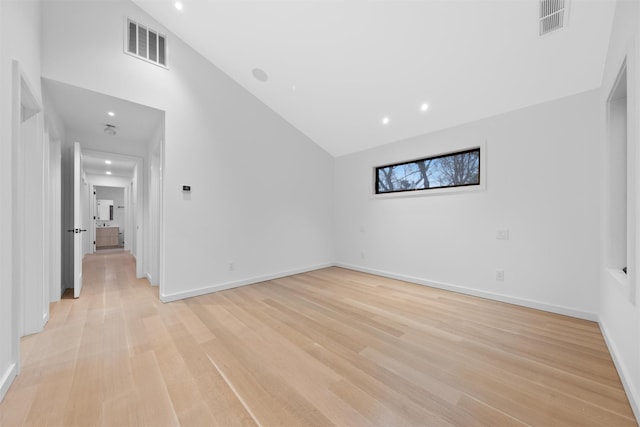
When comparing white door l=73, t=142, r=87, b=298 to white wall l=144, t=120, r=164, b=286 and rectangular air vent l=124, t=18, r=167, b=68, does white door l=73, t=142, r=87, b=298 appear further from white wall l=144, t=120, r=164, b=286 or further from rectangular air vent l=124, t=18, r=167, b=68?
rectangular air vent l=124, t=18, r=167, b=68

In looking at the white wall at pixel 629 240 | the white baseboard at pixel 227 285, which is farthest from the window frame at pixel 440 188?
the white baseboard at pixel 227 285

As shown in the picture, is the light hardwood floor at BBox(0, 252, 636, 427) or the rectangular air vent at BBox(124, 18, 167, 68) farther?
the rectangular air vent at BBox(124, 18, 167, 68)

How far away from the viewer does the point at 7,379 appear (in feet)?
4.91

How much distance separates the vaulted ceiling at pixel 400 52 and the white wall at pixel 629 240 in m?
0.44

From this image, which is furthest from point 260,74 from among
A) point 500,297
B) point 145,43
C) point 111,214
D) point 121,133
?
point 111,214

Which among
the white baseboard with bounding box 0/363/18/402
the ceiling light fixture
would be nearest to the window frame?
the ceiling light fixture

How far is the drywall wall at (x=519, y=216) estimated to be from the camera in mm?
2588

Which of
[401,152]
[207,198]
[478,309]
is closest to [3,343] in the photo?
[207,198]

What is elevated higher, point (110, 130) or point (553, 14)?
point (553, 14)

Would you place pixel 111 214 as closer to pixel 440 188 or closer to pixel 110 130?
pixel 110 130

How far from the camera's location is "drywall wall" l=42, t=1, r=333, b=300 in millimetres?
2660

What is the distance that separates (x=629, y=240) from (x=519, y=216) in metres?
1.55

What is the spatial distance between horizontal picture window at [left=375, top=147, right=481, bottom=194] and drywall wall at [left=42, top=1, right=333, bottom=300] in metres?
1.59

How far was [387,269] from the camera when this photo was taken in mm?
Result: 4379
